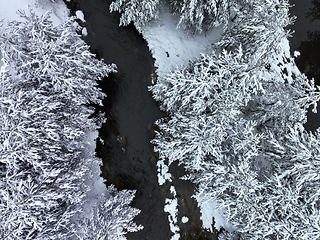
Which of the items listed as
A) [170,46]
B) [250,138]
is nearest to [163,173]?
[250,138]

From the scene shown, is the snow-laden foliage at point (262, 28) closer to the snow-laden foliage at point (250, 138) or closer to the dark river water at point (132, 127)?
the snow-laden foliage at point (250, 138)

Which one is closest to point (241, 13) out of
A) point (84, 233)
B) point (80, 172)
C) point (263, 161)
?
point (263, 161)

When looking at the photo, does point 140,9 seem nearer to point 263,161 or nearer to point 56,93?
point 56,93

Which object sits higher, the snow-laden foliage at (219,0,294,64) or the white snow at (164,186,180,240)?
the snow-laden foliage at (219,0,294,64)

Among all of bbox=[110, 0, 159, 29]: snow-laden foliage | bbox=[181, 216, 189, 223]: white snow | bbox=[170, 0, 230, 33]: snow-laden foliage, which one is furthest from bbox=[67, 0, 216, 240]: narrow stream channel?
bbox=[170, 0, 230, 33]: snow-laden foliage

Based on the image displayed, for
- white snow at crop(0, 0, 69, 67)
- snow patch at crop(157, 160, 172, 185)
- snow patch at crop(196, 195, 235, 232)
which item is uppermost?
white snow at crop(0, 0, 69, 67)

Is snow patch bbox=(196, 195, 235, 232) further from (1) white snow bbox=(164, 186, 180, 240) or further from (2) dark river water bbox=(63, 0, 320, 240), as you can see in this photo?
(1) white snow bbox=(164, 186, 180, 240)

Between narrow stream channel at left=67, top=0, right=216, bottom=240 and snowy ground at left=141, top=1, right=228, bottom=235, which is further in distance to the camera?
snowy ground at left=141, top=1, right=228, bottom=235

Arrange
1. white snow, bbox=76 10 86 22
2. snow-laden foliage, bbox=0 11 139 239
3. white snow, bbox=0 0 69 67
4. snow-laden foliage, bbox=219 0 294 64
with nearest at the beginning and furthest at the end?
1. snow-laden foliage, bbox=0 11 139 239
2. snow-laden foliage, bbox=219 0 294 64
3. white snow, bbox=0 0 69 67
4. white snow, bbox=76 10 86 22
